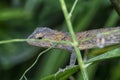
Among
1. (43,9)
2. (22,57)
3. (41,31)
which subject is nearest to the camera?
(41,31)

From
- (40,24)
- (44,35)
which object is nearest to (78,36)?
(44,35)

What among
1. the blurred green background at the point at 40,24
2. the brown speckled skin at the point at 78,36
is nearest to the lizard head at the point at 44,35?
the brown speckled skin at the point at 78,36

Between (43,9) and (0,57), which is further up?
(43,9)

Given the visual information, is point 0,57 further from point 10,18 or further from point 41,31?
point 41,31

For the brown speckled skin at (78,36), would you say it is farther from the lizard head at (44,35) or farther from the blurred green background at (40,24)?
the blurred green background at (40,24)

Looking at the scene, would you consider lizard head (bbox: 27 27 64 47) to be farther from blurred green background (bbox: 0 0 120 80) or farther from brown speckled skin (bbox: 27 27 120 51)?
blurred green background (bbox: 0 0 120 80)

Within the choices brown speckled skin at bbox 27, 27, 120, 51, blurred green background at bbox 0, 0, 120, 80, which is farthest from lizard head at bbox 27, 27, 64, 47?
blurred green background at bbox 0, 0, 120, 80

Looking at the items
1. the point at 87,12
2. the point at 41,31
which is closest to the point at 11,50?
the point at 87,12

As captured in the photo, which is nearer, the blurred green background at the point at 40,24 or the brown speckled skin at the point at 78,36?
the brown speckled skin at the point at 78,36

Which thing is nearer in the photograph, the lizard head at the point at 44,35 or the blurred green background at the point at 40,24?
the lizard head at the point at 44,35
